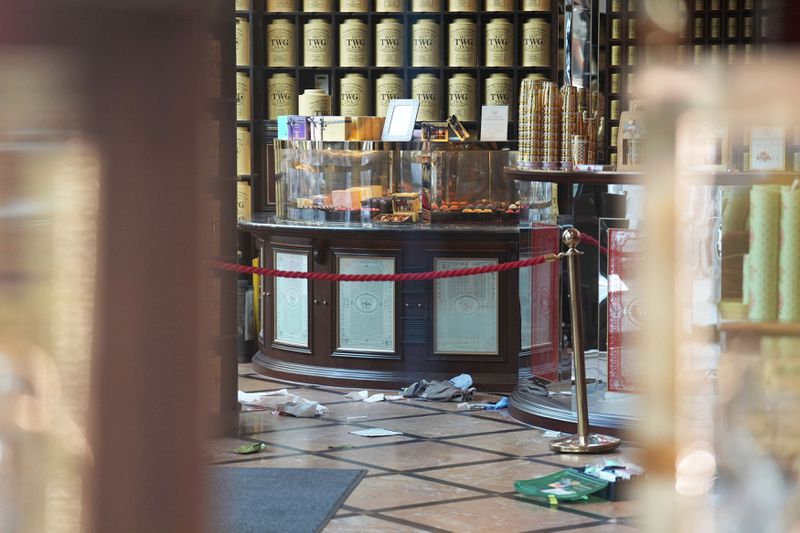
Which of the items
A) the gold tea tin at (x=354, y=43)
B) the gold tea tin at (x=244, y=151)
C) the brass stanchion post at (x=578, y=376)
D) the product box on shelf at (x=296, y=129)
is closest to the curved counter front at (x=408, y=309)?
the product box on shelf at (x=296, y=129)

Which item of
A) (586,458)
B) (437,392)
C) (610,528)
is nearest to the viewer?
(610,528)

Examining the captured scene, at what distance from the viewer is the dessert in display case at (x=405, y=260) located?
643 cm

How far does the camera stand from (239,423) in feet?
18.3

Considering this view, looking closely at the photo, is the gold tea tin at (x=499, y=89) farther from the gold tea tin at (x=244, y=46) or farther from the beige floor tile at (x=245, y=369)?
the beige floor tile at (x=245, y=369)

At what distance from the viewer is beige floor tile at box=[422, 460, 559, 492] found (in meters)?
4.45

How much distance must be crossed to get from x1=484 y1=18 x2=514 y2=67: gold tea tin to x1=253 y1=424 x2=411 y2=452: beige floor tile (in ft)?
9.95

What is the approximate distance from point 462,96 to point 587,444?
324 centimetres

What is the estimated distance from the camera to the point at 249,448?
5.02m

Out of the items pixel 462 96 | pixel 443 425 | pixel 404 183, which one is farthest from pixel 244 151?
pixel 443 425

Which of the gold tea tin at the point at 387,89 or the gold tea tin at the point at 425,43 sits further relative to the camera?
the gold tea tin at the point at 387,89

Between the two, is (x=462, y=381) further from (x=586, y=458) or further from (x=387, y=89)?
(x=387, y=89)

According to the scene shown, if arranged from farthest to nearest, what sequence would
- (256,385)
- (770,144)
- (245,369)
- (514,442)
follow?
(245,369) < (256,385) < (514,442) < (770,144)

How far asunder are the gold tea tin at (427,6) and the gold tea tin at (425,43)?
0.24ft

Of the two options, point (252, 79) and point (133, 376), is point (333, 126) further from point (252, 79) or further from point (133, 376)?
point (133, 376)
